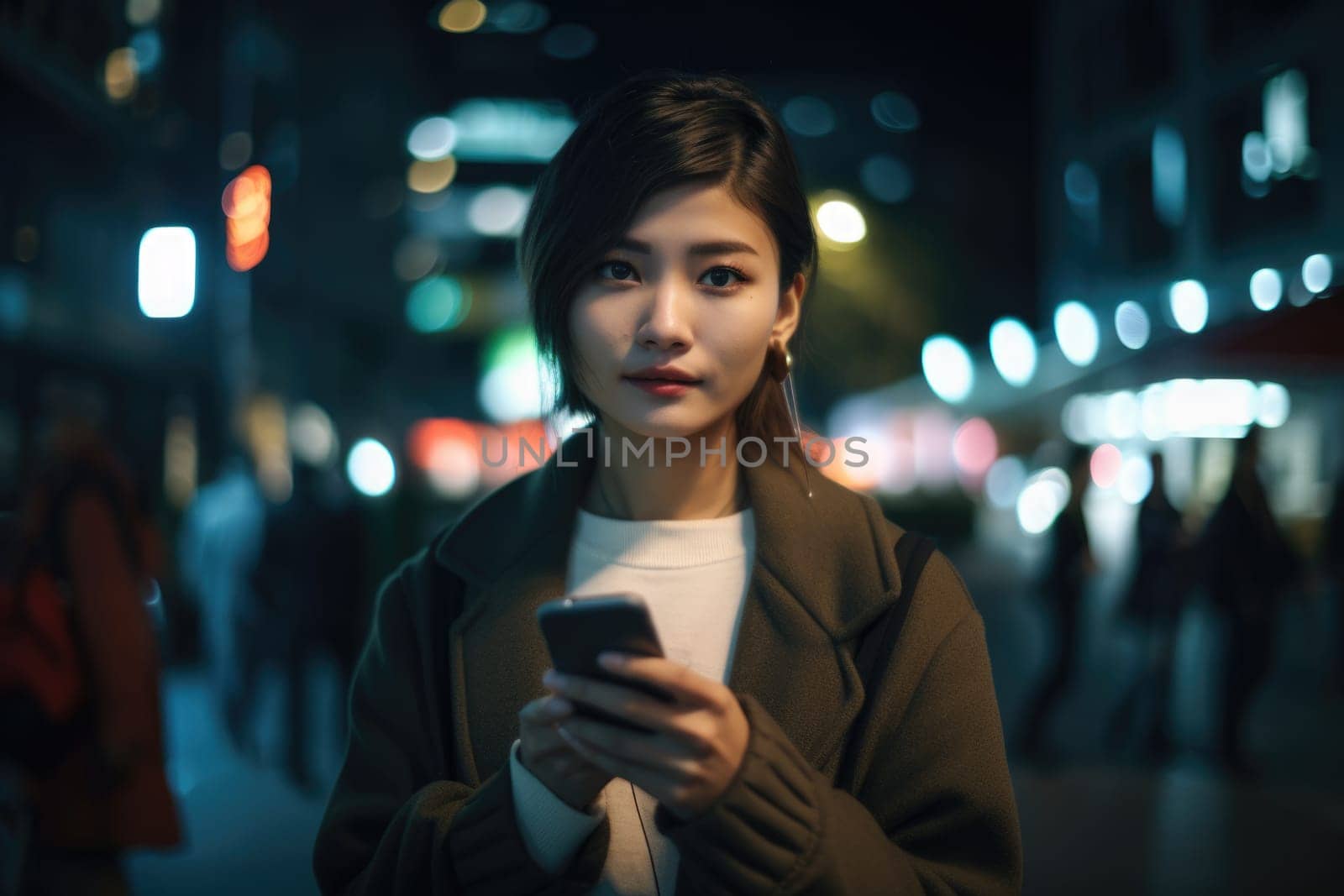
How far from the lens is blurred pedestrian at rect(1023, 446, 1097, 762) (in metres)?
4.41

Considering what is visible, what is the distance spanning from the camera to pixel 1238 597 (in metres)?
4.49

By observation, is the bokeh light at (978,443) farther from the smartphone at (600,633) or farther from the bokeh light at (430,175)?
the smartphone at (600,633)

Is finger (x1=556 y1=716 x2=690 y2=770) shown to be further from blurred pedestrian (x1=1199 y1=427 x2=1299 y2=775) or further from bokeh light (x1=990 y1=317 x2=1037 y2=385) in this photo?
bokeh light (x1=990 y1=317 x2=1037 y2=385)

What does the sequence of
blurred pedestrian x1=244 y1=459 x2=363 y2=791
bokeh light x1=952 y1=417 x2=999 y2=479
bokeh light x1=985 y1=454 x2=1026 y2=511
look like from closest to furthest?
blurred pedestrian x1=244 y1=459 x2=363 y2=791, bokeh light x1=985 y1=454 x2=1026 y2=511, bokeh light x1=952 y1=417 x2=999 y2=479

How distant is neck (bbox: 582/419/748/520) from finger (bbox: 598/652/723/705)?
1.41ft

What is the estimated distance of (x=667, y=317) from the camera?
1102 millimetres

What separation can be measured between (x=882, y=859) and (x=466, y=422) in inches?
203

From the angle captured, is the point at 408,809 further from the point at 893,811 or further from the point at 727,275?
the point at 727,275

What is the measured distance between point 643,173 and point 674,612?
1.82 ft

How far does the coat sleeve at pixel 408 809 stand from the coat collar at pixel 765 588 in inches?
2.7

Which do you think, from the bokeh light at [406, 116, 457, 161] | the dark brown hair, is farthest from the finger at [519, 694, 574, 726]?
the bokeh light at [406, 116, 457, 161]

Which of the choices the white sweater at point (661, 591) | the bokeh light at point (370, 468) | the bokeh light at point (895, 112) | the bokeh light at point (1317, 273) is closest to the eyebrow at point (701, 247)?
the white sweater at point (661, 591)

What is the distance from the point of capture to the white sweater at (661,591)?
1144mm

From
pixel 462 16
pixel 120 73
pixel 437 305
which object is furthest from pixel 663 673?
pixel 120 73
